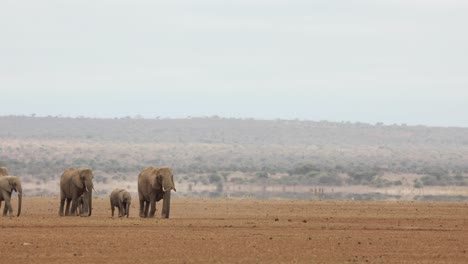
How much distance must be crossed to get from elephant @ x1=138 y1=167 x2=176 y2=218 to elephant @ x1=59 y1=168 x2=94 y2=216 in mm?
1873

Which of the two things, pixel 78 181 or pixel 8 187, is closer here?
pixel 8 187

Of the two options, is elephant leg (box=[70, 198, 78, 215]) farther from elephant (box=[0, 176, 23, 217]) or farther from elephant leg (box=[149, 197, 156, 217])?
elephant leg (box=[149, 197, 156, 217])

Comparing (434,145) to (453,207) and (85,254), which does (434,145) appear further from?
(85,254)

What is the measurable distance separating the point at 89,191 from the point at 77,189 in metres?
0.91

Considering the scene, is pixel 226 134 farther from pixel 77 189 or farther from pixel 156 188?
pixel 156 188

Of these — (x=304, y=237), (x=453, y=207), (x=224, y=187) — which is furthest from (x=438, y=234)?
(x=224, y=187)

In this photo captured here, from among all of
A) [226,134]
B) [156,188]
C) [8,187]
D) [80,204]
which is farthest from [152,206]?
[226,134]

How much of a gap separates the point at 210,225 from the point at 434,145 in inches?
5759

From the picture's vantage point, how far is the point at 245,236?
38.0 metres

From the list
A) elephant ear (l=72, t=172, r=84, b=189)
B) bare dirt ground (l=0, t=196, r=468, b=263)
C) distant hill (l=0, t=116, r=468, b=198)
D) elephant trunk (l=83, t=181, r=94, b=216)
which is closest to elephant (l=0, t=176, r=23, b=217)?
bare dirt ground (l=0, t=196, r=468, b=263)

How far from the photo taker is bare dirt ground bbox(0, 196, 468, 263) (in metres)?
32.0

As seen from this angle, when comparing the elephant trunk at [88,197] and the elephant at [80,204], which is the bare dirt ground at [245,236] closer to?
the elephant trunk at [88,197]

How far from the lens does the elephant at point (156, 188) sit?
47219mm

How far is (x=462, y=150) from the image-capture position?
568ft
